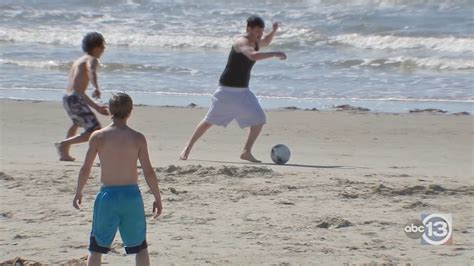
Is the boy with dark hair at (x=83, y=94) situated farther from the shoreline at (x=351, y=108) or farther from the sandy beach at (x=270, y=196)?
the shoreline at (x=351, y=108)

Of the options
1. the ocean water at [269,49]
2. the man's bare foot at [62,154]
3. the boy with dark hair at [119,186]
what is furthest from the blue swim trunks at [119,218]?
the ocean water at [269,49]

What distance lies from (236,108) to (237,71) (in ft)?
1.13

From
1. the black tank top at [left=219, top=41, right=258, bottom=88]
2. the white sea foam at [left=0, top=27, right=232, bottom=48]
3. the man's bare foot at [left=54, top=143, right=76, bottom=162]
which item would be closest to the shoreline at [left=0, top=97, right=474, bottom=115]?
the black tank top at [left=219, top=41, right=258, bottom=88]

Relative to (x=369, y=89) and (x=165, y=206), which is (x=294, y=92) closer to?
(x=369, y=89)

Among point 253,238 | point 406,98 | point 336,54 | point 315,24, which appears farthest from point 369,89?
point 253,238

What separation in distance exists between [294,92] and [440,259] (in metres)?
9.43

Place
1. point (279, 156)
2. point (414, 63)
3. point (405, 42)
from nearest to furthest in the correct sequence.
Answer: point (279, 156) → point (414, 63) → point (405, 42)

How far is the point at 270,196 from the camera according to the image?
8109 millimetres

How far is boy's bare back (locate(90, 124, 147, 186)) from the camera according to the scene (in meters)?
5.66

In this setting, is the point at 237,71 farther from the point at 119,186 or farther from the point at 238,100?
the point at 119,186

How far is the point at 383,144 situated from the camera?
1143 centimetres

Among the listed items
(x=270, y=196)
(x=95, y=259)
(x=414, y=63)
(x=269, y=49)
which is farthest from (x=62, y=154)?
(x=269, y=49)

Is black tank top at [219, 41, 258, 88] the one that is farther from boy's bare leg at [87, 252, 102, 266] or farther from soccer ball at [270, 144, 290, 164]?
boy's bare leg at [87, 252, 102, 266]

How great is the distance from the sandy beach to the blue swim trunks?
0.77 meters
